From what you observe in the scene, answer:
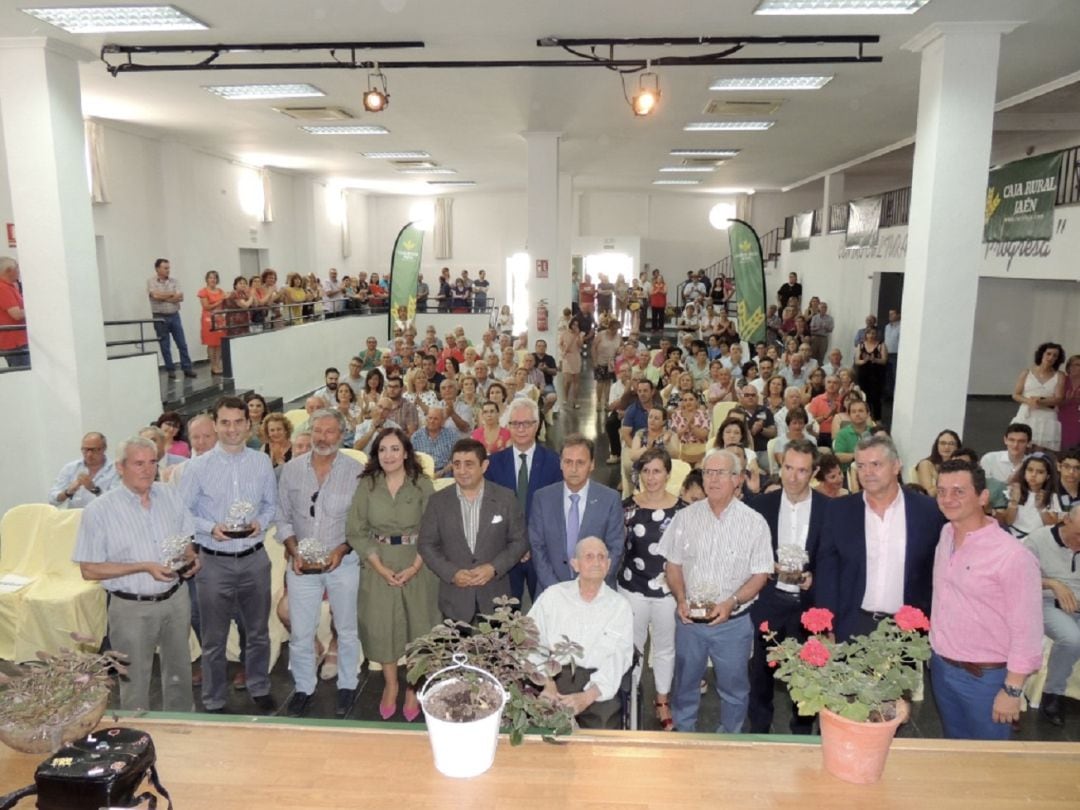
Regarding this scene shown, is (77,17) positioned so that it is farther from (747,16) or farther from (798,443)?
(798,443)

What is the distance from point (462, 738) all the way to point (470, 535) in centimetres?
206

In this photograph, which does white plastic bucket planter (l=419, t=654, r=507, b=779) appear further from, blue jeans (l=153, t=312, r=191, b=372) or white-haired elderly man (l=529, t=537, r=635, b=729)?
blue jeans (l=153, t=312, r=191, b=372)

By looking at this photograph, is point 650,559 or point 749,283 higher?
point 749,283

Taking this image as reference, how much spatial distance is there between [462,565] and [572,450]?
2.67 feet

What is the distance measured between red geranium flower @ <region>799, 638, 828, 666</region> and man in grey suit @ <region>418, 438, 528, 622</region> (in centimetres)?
210

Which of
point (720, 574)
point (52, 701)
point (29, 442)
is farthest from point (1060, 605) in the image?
point (29, 442)

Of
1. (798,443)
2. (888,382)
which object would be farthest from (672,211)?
(798,443)

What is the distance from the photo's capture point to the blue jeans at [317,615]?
4145 millimetres

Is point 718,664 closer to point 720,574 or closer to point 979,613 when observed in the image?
point 720,574

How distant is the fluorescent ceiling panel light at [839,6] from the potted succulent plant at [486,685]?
18.0 ft

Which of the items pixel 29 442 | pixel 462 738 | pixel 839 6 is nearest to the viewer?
pixel 462 738

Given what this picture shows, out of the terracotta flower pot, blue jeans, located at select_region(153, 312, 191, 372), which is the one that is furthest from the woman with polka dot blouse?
blue jeans, located at select_region(153, 312, 191, 372)

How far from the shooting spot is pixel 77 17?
5961 millimetres

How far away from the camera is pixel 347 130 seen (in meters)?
11.7
